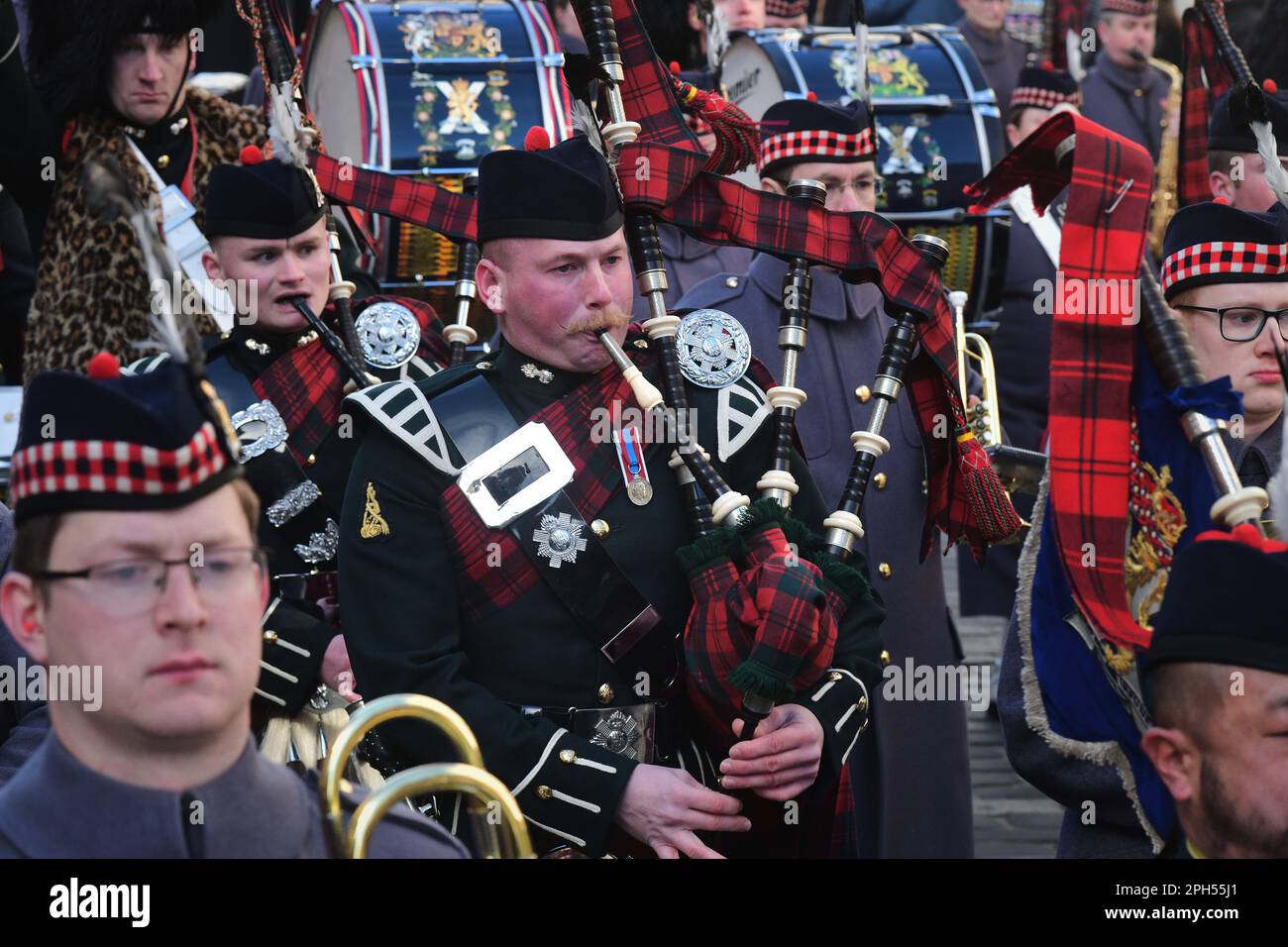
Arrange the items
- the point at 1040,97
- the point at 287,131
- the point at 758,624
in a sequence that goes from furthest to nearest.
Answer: the point at 1040,97
the point at 287,131
the point at 758,624

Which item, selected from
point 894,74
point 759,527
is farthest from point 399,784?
point 894,74

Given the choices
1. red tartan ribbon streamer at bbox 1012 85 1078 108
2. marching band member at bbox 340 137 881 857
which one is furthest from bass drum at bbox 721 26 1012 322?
marching band member at bbox 340 137 881 857

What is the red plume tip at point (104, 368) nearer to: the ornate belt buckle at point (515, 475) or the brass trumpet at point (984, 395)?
the ornate belt buckle at point (515, 475)

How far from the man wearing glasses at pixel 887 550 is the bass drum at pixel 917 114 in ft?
9.35

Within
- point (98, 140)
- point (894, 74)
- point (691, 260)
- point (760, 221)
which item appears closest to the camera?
point (760, 221)

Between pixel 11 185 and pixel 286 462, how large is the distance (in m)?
2.06

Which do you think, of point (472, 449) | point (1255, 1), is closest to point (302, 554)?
point (472, 449)

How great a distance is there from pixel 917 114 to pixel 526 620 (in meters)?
5.13

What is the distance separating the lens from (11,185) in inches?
229

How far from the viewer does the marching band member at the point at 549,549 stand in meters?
3.34

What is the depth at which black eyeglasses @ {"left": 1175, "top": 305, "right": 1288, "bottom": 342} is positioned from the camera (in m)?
3.62

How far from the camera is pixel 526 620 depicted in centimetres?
345

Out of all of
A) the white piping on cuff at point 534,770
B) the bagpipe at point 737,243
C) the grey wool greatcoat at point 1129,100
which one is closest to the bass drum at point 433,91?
the grey wool greatcoat at point 1129,100

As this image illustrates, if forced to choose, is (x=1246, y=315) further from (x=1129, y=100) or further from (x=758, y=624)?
(x=1129, y=100)
